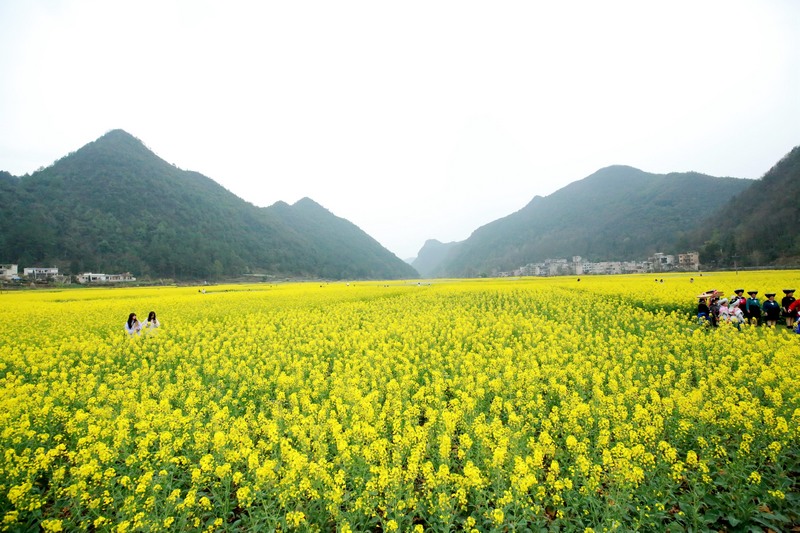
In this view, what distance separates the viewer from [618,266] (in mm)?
102562

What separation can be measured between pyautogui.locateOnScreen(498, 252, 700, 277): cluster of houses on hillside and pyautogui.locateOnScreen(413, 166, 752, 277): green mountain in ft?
15.5

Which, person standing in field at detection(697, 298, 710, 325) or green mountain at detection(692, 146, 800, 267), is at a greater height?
green mountain at detection(692, 146, 800, 267)

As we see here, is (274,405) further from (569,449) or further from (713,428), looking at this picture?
(713,428)

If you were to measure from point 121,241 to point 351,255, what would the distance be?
90743 millimetres

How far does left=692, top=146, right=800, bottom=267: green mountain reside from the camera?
6072 cm

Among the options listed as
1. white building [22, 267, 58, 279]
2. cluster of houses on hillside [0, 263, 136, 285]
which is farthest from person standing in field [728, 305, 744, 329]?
white building [22, 267, 58, 279]

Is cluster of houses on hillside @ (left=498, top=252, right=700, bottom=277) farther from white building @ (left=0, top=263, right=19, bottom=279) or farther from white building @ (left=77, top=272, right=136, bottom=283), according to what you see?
white building @ (left=0, top=263, right=19, bottom=279)

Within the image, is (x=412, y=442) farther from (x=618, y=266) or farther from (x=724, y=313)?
(x=618, y=266)

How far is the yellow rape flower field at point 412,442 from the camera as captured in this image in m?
4.08

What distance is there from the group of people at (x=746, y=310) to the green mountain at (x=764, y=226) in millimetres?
62196

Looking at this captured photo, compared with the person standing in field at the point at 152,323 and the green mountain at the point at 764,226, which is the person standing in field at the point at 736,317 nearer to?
the person standing in field at the point at 152,323

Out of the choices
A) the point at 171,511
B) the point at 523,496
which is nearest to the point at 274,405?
the point at 171,511

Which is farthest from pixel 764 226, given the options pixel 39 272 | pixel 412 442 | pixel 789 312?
pixel 39 272

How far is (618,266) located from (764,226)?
1516 inches
